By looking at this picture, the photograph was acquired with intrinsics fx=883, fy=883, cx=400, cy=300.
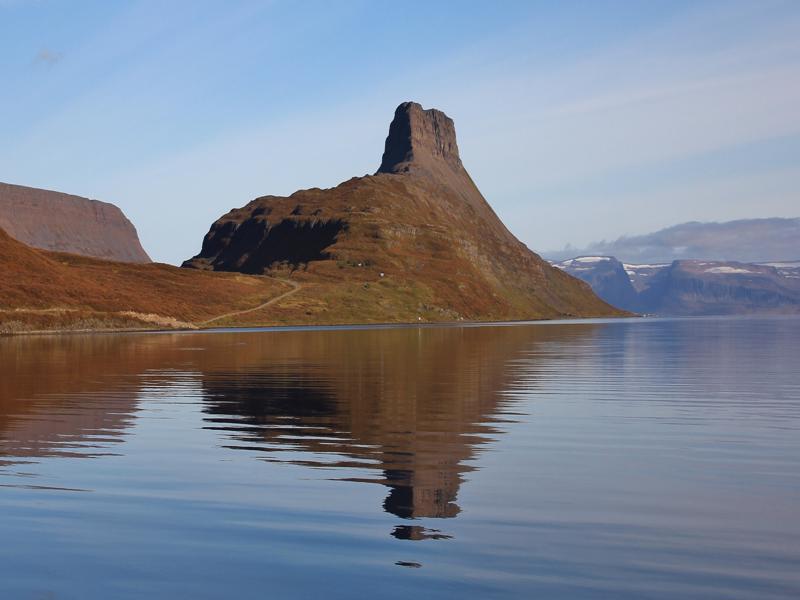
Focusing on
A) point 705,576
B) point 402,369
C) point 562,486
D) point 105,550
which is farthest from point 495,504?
point 402,369

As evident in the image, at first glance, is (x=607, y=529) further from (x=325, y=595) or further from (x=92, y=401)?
(x=92, y=401)

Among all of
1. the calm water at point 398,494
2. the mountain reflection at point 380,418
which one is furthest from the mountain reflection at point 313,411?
the calm water at point 398,494

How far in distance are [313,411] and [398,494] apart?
1724cm

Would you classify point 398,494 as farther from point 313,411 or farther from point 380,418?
point 313,411

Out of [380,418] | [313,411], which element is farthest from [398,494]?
[313,411]

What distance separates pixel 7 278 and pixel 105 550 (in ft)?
610

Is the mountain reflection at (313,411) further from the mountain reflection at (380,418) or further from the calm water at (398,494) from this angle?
the calm water at (398,494)

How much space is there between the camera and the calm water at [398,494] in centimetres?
1341

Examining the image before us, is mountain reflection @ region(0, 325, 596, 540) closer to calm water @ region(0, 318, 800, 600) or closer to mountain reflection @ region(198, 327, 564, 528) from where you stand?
mountain reflection @ region(198, 327, 564, 528)

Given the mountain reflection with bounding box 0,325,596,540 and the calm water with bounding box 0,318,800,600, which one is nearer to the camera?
the calm water with bounding box 0,318,800,600

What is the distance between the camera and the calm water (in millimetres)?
13414

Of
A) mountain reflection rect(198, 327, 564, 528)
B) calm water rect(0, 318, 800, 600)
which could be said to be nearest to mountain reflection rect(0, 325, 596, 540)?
mountain reflection rect(198, 327, 564, 528)

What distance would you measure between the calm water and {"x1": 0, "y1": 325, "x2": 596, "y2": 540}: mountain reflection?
0.17 metres

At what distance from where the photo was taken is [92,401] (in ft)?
131
